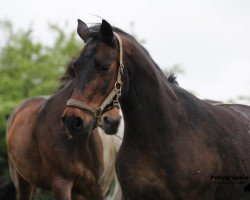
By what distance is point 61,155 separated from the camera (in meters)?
7.47

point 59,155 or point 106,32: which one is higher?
point 106,32

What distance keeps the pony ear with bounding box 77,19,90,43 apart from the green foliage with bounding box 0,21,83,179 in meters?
6.70

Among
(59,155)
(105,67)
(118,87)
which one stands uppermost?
(105,67)

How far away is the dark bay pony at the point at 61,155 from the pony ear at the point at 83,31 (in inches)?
83.7

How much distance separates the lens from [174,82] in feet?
19.0

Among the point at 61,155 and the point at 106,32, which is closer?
the point at 106,32

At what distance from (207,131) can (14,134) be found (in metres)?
3.98

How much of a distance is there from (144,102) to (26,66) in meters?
9.32

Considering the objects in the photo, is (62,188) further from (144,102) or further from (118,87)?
(118,87)

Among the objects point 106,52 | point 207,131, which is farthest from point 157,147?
point 106,52

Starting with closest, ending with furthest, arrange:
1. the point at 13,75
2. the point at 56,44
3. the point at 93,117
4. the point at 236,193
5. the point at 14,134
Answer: the point at 93,117 < the point at 236,193 < the point at 14,134 < the point at 13,75 < the point at 56,44

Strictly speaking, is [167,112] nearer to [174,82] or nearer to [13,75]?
[174,82]

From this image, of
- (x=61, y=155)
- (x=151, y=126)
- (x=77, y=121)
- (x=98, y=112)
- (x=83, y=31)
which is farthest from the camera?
(x=61, y=155)

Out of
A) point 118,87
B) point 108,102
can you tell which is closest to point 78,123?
point 108,102
